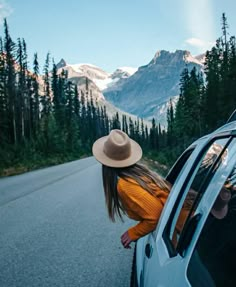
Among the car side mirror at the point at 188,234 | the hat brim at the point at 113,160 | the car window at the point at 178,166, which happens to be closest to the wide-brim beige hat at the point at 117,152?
the hat brim at the point at 113,160

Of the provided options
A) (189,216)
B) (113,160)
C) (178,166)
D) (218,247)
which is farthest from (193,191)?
(178,166)

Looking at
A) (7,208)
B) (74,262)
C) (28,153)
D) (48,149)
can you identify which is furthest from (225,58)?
(74,262)

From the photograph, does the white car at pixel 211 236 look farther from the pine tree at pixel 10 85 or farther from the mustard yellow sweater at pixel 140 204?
the pine tree at pixel 10 85

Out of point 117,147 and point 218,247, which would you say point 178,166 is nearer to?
point 117,147

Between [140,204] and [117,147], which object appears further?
[117,147]

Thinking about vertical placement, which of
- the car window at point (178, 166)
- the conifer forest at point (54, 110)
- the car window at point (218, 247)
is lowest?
the conifer forest at point (54, 110)

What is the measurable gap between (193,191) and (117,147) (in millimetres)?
936

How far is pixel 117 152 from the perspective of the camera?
317 cm

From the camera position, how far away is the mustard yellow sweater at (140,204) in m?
2.79

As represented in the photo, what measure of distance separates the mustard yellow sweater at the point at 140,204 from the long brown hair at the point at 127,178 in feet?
0.15

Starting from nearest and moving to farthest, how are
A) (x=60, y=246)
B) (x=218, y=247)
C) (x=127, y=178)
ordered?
(x=218, y=247) < (x=127, y=178) < (x=60, y=246)

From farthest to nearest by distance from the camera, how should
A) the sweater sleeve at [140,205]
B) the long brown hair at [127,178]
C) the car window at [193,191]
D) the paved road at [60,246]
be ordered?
the paved road at [60,246] → the long brown hair at [127,178] → the sweater sleeve at [140,205] → the car window at [193,191]

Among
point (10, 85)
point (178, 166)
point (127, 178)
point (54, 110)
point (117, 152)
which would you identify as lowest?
point (54, 110)

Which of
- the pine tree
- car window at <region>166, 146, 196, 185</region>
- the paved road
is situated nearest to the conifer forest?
the pine tree
